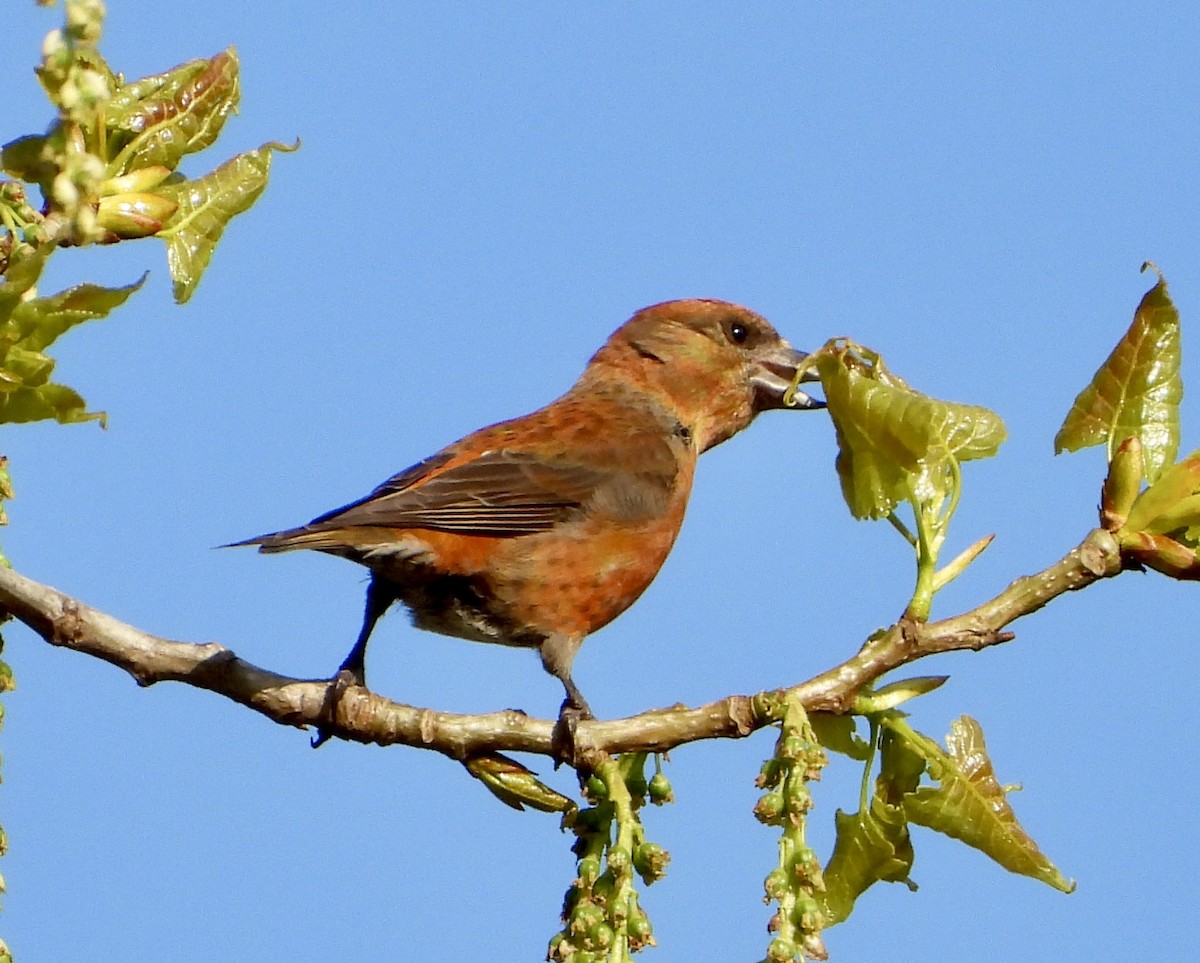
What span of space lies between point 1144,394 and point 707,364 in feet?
12.4

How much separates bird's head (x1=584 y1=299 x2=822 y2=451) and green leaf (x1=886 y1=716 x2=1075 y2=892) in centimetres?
371

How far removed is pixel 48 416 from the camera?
3148 millimetres

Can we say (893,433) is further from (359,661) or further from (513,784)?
(359,661)

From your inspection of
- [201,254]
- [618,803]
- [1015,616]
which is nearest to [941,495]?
[1015,616]

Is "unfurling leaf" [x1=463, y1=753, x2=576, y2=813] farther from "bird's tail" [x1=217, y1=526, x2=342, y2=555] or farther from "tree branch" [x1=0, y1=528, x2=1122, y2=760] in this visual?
"bird's tail" [x1=217, y1=526, x2=342, y2=555]

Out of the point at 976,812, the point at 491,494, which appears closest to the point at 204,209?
the point at 976,812

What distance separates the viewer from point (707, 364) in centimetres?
727

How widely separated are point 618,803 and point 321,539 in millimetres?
2000

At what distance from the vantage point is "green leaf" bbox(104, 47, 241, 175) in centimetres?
342

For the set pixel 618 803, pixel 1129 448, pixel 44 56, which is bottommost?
pixel 618 803

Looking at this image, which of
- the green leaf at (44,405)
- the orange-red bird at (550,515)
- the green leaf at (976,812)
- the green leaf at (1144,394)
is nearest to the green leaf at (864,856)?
the green leaf at (976,812)

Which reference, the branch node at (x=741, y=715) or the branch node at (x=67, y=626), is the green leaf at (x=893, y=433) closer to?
the branch node at (x=741, y=715)

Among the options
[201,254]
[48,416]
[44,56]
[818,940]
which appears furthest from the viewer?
[201,254]

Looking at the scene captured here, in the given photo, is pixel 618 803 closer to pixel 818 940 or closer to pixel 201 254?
pixel 818 940
